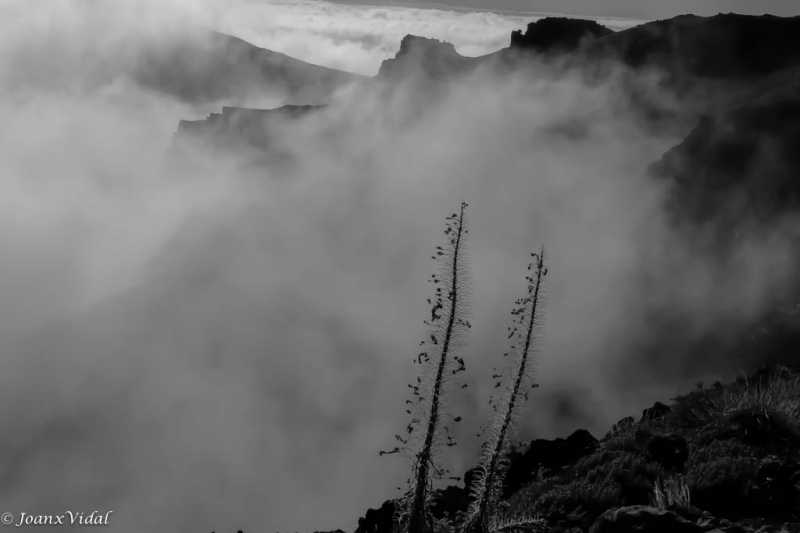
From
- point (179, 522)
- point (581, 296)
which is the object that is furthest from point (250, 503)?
point (581, 296)

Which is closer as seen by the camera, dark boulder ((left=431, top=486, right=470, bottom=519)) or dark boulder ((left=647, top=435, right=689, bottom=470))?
dark boulder ((left=647, top=435, right=689, bottom=470))

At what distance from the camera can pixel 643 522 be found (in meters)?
6.72

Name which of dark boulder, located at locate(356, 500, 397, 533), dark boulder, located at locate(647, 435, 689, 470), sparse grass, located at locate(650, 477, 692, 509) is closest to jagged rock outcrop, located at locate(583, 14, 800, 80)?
dark boulder, located at locate(647, 435, 689, 470)

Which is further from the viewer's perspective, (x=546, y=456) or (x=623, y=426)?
(x=623, y=426)

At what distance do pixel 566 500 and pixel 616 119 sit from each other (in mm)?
188186

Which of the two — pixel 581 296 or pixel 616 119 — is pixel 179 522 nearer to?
pixel 581 296

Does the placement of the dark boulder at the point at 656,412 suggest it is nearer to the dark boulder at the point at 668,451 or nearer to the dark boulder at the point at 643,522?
the dark boulder at the point at 668,451

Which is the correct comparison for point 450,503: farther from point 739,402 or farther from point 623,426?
point 739,402

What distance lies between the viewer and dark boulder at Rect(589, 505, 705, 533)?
6.61 m

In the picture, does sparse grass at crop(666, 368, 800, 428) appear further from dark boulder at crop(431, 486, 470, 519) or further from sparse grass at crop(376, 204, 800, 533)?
dark boulder at crop(431, 486, 470, 519)

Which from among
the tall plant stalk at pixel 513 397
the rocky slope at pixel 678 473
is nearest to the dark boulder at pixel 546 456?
the rocky slope at pixel 678 473

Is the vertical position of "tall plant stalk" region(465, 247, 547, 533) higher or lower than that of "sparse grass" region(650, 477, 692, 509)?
higher

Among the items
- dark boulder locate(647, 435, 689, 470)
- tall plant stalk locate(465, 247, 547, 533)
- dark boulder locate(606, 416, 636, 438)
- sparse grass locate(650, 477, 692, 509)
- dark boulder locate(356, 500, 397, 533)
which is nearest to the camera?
tall plant stalk locate(465, 247, 547, 533)

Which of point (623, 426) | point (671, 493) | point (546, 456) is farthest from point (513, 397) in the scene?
point (623, 426)
